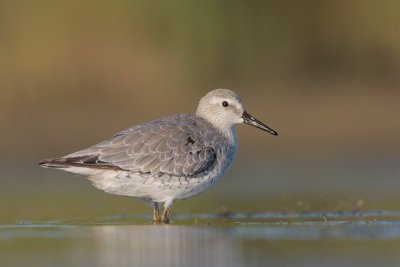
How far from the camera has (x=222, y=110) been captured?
14281 mm

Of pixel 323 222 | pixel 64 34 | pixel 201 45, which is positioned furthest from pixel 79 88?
pixel 323 222

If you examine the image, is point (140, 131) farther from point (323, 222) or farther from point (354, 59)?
point (354, 59)

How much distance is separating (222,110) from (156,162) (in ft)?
4.95

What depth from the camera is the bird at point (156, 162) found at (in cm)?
1297

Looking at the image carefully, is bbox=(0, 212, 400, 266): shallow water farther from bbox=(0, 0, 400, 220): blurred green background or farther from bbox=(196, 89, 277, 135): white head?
bbox=(0, 0, 400, 220): blurred green background

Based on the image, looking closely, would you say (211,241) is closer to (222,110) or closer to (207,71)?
(222,110)

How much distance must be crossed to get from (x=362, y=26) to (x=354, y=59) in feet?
2.39

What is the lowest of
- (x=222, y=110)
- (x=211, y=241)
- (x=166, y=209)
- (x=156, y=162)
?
(x=211, y=241)

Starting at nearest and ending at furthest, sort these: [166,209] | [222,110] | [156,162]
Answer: [156,162], [166,209], [222,110]

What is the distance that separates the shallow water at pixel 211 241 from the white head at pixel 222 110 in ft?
4.36

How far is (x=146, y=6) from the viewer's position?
22.4 m

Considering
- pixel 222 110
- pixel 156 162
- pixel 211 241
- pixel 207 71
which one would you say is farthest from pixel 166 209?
pixel 207 71

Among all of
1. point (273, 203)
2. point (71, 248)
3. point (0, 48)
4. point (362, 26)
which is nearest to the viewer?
point (71, 248)

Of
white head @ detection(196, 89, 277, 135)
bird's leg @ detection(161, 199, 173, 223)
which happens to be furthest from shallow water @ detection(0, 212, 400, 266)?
Result: white head @ detection(196, 89, 277, 135)
